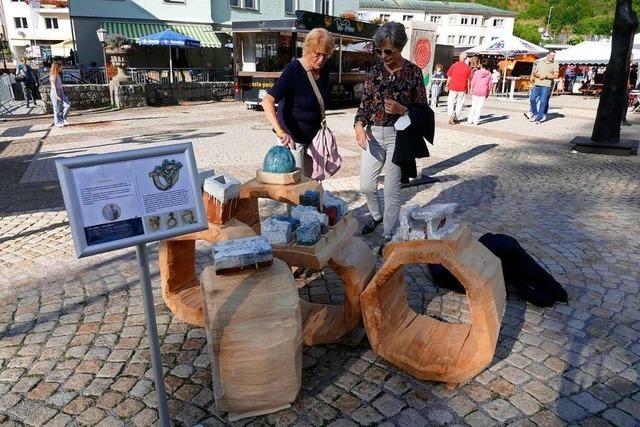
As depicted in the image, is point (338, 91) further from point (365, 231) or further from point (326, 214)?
point (326, 214)

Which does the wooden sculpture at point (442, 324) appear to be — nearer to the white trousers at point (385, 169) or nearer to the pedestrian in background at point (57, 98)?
the white trousers at point (385, 169)

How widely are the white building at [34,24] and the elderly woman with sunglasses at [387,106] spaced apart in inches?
2157

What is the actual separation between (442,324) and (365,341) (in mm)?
482

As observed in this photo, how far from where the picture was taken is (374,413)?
2.32 m

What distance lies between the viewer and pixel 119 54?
1609 cm

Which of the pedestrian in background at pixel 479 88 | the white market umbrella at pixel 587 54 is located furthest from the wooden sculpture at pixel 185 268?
the white market umbrella at pixel 587 54

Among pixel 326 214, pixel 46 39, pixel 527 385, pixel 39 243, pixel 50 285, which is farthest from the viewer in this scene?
pixel 46 39

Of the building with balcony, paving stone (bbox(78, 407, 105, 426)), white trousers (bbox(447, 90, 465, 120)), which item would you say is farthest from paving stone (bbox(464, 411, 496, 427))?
the building with balcony

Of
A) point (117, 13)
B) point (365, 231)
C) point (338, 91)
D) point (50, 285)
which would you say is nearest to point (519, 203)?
point (365, 231)

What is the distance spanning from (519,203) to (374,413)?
168 inches

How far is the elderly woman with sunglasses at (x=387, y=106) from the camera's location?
3676 mm

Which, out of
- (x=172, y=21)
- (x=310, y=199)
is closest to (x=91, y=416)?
(x=310, y=199)

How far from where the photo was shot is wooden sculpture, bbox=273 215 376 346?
8.73 feet

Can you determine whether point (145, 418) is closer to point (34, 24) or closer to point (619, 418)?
point (619, 418)
